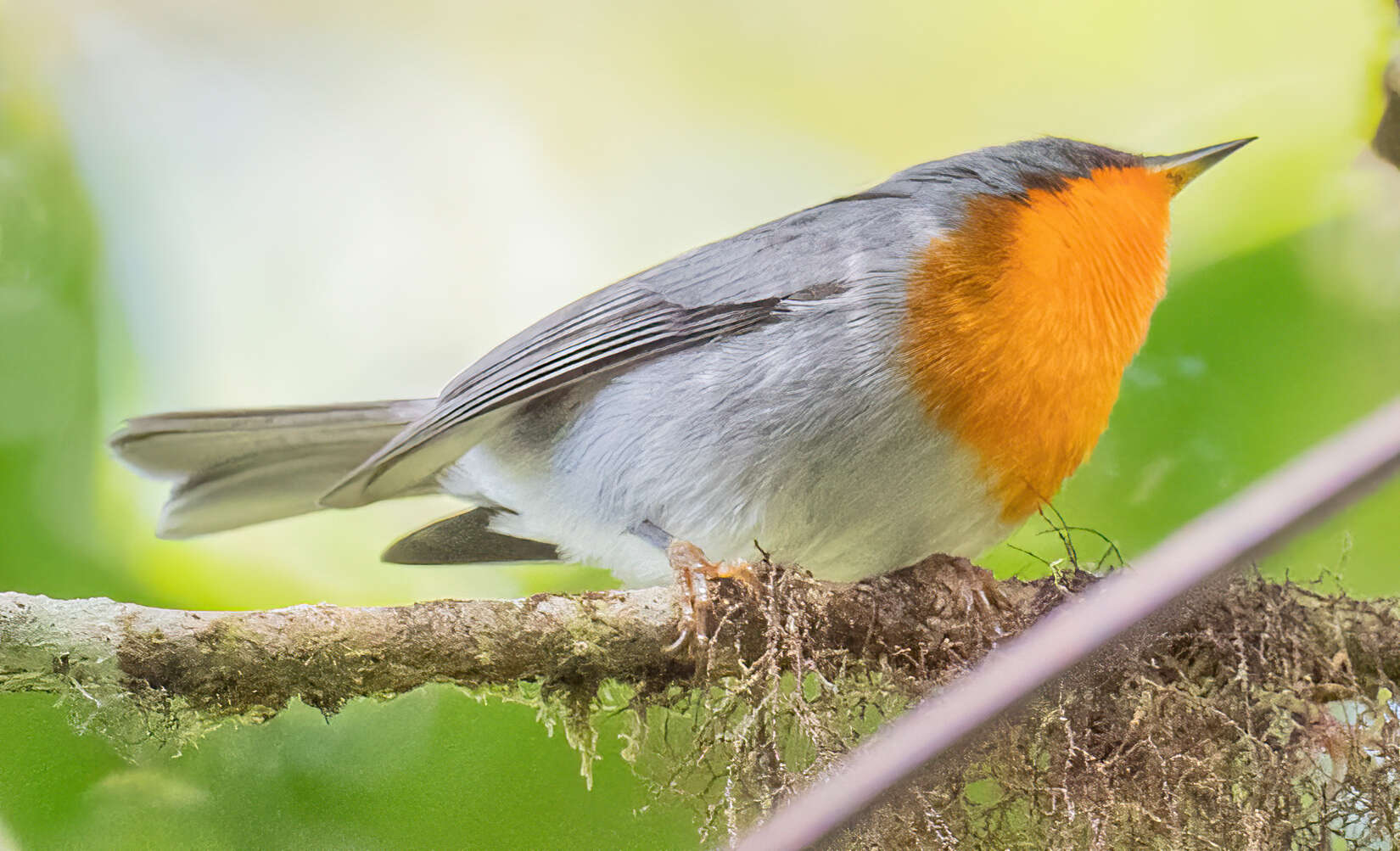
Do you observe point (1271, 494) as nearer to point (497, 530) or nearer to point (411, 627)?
point (411, 627)

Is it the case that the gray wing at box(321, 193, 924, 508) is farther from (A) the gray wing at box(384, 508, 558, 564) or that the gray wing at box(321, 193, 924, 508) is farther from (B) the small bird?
(A) the gray wing at box(384, 508, 558, 564)

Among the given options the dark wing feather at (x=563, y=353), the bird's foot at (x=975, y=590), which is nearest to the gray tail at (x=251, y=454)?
the dark wing feather at (x=563, y=353)

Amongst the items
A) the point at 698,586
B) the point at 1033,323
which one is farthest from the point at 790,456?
the point at 1033,323

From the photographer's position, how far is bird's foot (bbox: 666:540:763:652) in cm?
153

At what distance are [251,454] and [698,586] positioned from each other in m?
1.25

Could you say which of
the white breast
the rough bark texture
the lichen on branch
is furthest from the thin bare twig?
the white breast

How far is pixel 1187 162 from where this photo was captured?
7.11 feet

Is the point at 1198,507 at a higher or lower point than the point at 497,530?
lower

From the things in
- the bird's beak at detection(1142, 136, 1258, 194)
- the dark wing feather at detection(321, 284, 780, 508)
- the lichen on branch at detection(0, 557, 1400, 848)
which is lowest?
the lichen on branch at detection(0, 557, 1400, 848)

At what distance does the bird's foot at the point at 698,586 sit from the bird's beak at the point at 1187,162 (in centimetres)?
130

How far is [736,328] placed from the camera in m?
1.93

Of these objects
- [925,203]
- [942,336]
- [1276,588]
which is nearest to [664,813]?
[942,336]

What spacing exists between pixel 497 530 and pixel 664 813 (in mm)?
856

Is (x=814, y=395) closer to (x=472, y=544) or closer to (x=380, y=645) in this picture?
(x=380, y=645)
